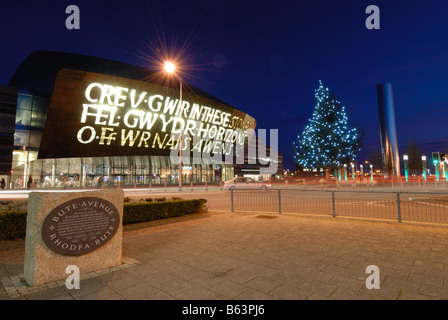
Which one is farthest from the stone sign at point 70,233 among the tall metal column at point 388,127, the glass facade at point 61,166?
the tall metal column at point 388,127

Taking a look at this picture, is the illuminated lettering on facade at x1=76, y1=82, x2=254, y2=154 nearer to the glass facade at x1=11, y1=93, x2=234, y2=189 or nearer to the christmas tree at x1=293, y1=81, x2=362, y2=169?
the glass facade at x1=11, y1=93, x2=234, y2=189

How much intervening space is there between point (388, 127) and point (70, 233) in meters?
64.1

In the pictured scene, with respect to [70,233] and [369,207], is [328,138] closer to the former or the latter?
[369,207]

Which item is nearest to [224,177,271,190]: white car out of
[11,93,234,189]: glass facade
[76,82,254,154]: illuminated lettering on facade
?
[76,82,254,154]: illuminated lettering on facade

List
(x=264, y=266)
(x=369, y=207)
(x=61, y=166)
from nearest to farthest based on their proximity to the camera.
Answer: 1. (x=264, y=266)
2. (x=369, y=207)
3. (x=61, y=166)

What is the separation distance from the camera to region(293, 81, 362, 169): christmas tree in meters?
38.7

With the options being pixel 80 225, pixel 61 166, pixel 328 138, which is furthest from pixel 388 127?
pixel 80 225

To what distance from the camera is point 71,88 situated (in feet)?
91.4

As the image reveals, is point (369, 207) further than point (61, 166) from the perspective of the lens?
No

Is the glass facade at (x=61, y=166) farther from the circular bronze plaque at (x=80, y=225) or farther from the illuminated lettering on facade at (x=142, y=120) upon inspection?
the circular bronze plaque at (x=80, y=225)

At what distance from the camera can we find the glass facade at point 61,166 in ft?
106

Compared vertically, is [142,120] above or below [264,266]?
above

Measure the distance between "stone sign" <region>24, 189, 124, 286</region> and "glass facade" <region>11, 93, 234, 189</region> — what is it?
2824 centimetres

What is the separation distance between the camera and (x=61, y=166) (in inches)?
1371
